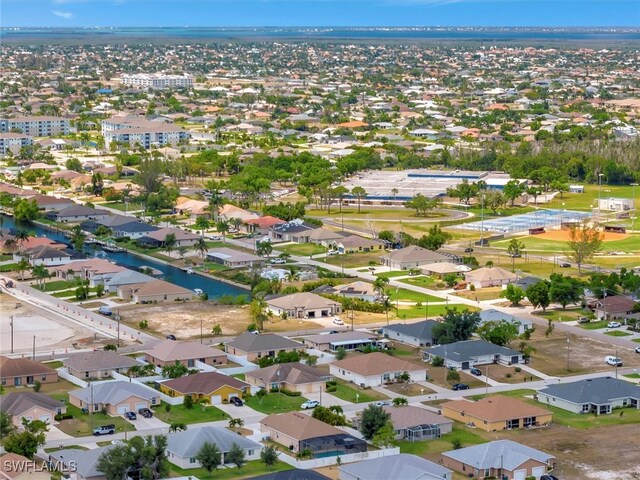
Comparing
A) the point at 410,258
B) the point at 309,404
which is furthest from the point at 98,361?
the point at 410,258

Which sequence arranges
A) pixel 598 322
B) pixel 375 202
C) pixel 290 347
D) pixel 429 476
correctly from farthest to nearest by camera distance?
pixel 375 202
pixel 598 322
pixel 290 347
pixel 429 476

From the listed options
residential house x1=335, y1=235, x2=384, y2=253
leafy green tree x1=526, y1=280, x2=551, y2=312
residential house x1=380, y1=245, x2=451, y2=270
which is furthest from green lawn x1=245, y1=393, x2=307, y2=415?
residential house x1=335, y1=235, x2=384, y2=253

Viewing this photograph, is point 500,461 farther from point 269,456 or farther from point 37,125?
point 37,125

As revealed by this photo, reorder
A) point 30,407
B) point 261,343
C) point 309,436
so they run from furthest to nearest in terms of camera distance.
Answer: point 261,343 < point 30,407 < point 309,436

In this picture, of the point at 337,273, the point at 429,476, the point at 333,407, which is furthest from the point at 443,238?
the point at 429,476

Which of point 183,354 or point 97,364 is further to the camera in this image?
point 183,354

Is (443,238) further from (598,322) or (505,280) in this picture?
(598,322)
